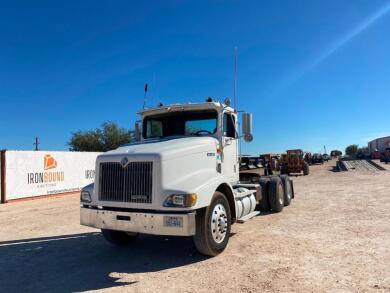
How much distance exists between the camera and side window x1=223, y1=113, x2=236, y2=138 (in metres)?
7.93

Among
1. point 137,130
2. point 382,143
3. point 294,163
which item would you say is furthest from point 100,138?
point 382,143

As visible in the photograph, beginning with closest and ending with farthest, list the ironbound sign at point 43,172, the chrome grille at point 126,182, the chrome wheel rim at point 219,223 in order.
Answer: the chrome grille at point 126,182 < the chrome wheel rim at point 219,223 < the ironbound sign at point 43,172

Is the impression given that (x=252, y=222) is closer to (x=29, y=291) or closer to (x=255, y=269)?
(x=255, y=269)

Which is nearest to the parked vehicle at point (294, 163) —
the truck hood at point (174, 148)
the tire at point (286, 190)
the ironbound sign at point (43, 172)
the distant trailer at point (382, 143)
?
the ironbound sign at point (43, 172)

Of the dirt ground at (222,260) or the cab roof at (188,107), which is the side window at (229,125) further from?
the dirt ground at (222,260)

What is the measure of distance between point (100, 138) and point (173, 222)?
178ft

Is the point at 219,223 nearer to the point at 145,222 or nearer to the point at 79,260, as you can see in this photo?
the point at 145,222

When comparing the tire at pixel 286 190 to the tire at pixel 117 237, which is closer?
the tire at pixel 117 237

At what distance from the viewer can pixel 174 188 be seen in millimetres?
5684

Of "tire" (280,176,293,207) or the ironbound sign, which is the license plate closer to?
"tire" (280,176,293,207)

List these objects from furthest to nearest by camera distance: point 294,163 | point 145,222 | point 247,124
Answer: point 294,163 → point 247,124 → point 145,222

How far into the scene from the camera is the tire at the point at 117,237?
24.0ft

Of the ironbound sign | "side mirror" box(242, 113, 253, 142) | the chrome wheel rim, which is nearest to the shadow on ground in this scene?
the chrome wheel rim

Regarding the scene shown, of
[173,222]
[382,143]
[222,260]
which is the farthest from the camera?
[382,143]
